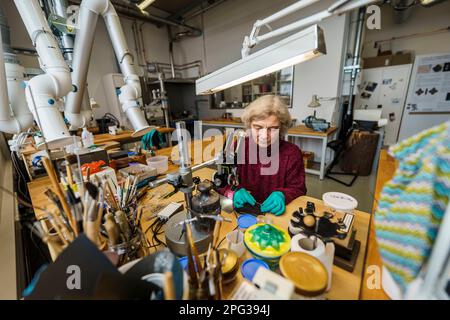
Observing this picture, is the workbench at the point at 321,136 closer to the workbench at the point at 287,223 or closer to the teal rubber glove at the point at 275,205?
the workbench at the point at 287,223

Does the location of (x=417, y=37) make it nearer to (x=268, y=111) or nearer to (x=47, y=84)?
(x=268, y=111)

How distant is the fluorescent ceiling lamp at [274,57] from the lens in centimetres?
51

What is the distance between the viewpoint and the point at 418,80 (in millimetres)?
3557

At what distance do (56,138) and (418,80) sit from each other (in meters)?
5.31

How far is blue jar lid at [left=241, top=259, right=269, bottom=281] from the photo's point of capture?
1.82 ft

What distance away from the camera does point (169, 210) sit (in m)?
0.89

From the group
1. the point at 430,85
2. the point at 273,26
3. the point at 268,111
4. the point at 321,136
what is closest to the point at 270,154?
the point at 268,111

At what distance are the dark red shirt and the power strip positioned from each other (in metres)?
0.45

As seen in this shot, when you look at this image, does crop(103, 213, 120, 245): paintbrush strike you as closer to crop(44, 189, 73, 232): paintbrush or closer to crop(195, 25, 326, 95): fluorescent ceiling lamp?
crop(44, 189, 73, 232): paintbrush

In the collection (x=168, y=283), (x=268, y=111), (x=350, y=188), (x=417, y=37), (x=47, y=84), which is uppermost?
(x=417, y=37)

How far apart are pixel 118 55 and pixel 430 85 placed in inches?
202

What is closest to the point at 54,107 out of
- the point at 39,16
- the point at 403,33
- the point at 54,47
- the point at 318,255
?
the point at 54,47

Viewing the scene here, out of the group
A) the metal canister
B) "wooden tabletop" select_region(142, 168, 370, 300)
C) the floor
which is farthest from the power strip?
the floor

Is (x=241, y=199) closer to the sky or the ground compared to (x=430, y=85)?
closer to the ground
